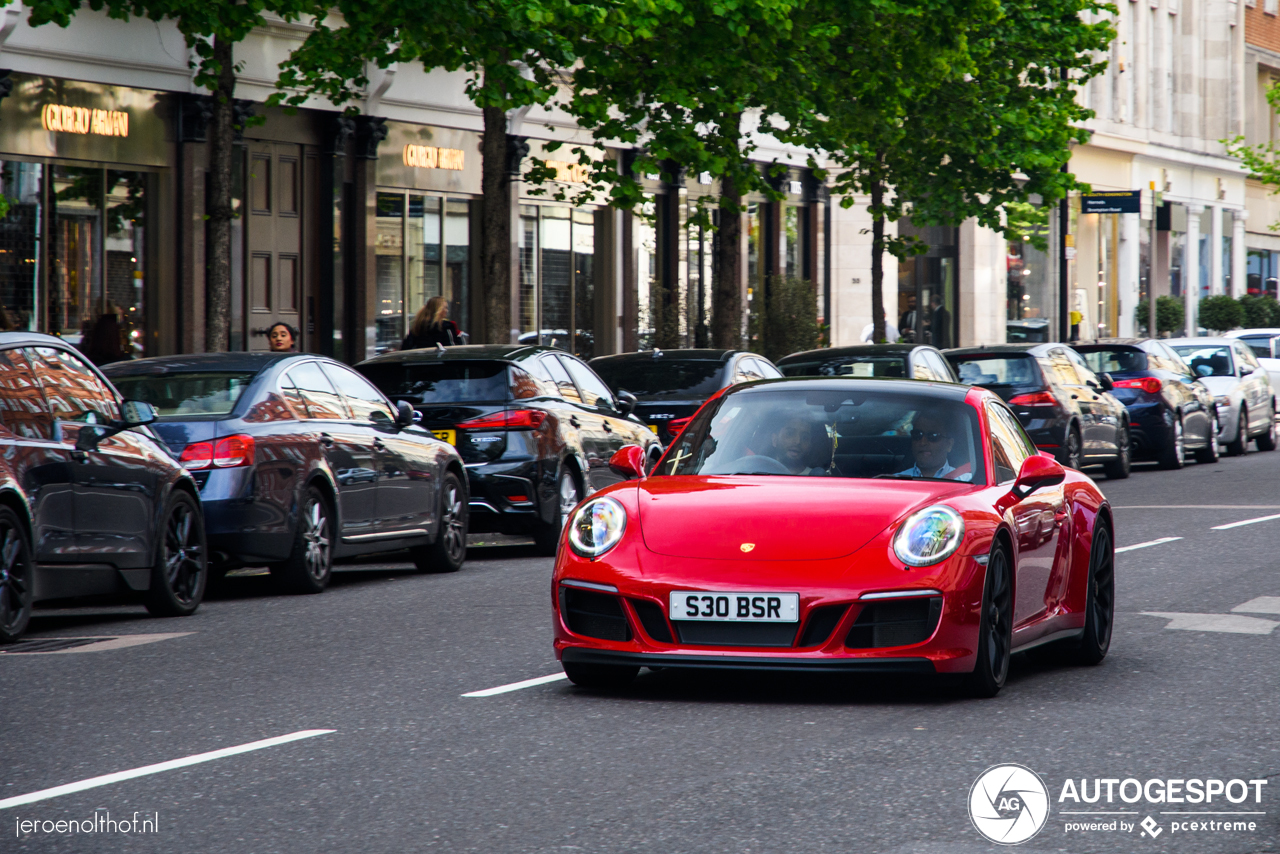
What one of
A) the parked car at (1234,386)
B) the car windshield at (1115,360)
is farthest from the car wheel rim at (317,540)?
the parked car at (1234,386)

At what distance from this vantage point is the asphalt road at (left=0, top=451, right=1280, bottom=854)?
5723mm

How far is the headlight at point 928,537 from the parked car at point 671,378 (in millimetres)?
10488

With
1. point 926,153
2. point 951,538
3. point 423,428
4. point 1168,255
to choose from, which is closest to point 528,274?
point 926,153

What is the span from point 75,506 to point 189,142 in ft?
46.4

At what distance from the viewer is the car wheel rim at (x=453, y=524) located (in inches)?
578

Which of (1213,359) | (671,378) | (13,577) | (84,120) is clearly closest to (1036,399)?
(671,378)

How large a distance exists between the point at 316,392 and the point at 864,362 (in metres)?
9.64

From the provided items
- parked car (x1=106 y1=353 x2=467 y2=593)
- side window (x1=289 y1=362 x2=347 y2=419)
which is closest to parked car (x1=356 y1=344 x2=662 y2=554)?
parked car (x1=106 y1=353 x2=467 y2=593)

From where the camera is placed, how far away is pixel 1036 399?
23.7 metres

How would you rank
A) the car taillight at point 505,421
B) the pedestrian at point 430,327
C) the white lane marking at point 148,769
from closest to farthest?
1. the white lane marking at point 148,769
2. the car taillight at point 505,421
3. the pedestrian at point 430,327

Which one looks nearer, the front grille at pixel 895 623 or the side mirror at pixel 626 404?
the front grille at pixel 895 623

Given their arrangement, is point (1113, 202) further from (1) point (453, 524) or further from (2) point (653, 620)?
(2) point (653, 620)

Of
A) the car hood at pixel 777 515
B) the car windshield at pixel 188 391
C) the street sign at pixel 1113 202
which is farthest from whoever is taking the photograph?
the street sign at pixel 1113 202

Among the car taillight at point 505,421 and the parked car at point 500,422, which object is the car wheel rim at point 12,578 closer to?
the parked car at point 500,422
